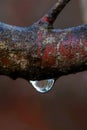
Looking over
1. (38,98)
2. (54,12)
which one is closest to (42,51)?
(54,12)

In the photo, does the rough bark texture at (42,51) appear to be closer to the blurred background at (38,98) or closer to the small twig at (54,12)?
the small twig at (54,12)

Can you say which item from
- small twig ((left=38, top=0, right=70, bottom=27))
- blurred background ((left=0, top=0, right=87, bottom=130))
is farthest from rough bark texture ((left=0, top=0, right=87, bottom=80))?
blurred background ((left=0, top=0, right=87, bottom=130))

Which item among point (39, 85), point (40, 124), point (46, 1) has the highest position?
point (39, 85)

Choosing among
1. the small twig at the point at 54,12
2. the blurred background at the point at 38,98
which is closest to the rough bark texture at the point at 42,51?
the small twig at the point at 54,12

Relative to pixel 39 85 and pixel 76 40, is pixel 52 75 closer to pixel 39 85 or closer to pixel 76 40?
pixel 76 40

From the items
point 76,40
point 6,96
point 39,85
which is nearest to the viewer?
point 76,40

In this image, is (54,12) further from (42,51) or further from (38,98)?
(38,98)

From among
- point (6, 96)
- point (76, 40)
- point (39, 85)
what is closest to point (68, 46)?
point (76, 40)
